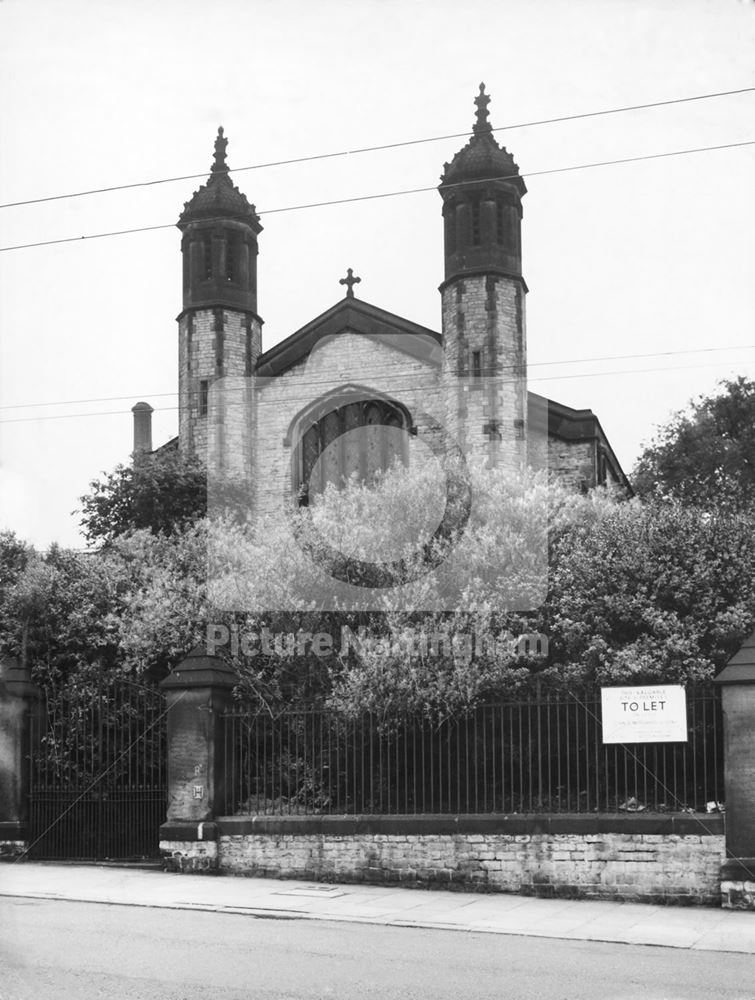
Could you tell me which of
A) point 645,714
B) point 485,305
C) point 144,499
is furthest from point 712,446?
point 645,714

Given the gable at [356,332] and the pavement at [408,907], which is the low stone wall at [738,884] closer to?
the pavement at [408,907]

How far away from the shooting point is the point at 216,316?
105 feet

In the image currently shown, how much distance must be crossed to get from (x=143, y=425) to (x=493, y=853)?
132ft

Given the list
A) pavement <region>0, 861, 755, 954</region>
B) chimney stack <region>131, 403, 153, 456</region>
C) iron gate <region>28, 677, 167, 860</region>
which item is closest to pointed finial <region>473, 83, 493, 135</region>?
iron gate <region>28, 677, 167, 860</region>

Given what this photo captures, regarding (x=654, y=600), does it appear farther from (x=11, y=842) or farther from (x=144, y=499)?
(x=144, y=499)

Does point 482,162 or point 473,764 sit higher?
point 482,162

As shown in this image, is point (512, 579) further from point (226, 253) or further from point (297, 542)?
point (226, 253)

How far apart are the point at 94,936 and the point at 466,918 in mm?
3732

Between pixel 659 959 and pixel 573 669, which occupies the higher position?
pixel 573 669

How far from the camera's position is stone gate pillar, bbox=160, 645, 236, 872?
15148 millimetres

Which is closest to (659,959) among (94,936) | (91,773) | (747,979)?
(747,979)

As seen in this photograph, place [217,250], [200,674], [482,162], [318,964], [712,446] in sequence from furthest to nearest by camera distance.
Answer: [712,446], [217,250], [482,162], [200,674], [318,964]

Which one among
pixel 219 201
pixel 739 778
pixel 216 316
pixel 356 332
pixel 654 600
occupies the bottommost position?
pixel 739 778

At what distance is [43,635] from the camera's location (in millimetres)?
19656
